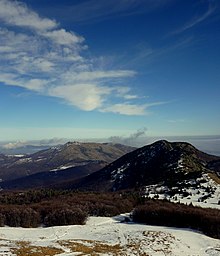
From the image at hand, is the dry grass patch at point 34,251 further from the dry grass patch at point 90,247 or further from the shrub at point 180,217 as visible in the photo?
the shrub at point 180,217

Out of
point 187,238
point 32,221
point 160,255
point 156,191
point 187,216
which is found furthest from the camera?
point 156,191

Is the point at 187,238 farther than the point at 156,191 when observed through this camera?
No

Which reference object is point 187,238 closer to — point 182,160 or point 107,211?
Answer: point 107,211

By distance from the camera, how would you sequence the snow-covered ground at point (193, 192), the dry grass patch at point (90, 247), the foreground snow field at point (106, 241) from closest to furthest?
the dry grass patch at point (90, 247) < the foreground snow field at point (106, 241) < the snow-covered ground at point (193, 192)

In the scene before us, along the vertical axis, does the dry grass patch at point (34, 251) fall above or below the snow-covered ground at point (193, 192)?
above

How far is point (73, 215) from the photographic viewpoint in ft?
224

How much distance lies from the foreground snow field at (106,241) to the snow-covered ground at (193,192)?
31.1 meters

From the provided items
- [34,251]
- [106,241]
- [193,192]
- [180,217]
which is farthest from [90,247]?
[193,192]

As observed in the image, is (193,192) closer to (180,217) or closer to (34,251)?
(180,217)

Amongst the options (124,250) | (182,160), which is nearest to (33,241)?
(124,250)

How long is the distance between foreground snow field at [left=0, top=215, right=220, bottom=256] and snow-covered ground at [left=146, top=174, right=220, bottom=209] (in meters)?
31.1

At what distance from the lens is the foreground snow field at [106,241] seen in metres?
43.2

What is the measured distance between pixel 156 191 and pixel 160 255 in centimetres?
6756

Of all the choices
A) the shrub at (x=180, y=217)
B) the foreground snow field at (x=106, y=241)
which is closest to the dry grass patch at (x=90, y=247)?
the foreground snow field at (x=106, y=241)
